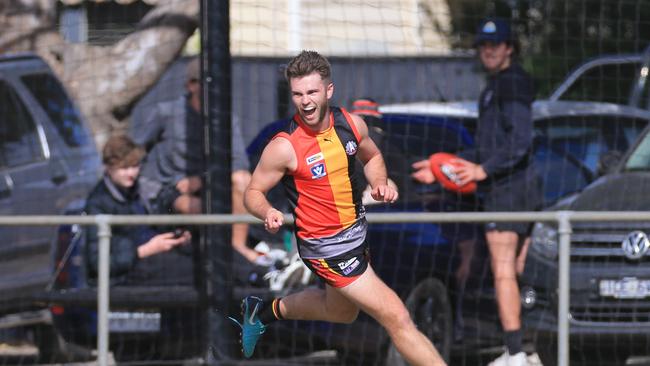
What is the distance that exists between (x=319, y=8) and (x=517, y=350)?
4195 millimetres

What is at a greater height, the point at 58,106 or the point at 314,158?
the point at 58,106

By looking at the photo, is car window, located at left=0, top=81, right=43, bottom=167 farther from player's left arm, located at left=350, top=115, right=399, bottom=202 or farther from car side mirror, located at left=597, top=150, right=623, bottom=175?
player's left arm, located at left=350, top=115, right=399, bottom=202

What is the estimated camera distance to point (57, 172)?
34.3 ft

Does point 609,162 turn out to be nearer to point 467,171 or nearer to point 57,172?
point 467,171

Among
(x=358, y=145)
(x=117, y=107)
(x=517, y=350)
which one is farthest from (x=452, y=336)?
(x=117, y=107)

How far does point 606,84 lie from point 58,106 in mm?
4246

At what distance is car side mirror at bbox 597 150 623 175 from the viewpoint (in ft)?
30.7

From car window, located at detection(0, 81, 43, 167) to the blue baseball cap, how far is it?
365 cm

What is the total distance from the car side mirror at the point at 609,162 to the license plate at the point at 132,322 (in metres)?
3.14

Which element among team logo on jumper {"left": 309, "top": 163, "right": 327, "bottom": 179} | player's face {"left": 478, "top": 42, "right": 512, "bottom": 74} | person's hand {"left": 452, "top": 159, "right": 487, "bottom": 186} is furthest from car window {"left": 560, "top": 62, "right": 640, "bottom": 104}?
team logo on jumper {"left": 309, "top": 163, "right": 327, "bottom": 179}

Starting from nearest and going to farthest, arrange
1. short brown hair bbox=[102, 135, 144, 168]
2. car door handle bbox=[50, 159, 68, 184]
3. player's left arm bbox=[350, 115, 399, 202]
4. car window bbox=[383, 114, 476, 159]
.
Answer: player's left arm bbox=[350, 115, 399, 202]
short brown hair bbox=[102, 135, 144, 168]
car window bbox=[383, 114, 476, 159]
car door handle bbox=[50, 159, 68, 184]

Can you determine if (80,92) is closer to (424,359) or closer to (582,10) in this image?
(582,10)

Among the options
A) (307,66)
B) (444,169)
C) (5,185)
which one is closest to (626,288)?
(444,169)

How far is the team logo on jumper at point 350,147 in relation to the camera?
621 centimetres
